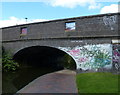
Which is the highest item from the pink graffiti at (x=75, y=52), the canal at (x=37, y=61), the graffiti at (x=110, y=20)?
the graffiti at (x=110, y=20)

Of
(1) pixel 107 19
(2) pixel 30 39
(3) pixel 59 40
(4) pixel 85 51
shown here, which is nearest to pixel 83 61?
(4) pixel 85 51

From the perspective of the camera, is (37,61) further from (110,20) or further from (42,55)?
(110,20)

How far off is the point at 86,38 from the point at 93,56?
2.10m

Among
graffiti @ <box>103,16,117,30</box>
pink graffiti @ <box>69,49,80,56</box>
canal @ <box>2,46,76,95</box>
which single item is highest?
graffiti @ <box>103,16,117,30</box>

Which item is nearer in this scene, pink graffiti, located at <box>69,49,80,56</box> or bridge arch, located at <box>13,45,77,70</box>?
pink graffiti, located at <box>69,49,80,56</box>

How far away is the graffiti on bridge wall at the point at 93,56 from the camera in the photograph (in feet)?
47.7

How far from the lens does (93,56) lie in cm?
1516

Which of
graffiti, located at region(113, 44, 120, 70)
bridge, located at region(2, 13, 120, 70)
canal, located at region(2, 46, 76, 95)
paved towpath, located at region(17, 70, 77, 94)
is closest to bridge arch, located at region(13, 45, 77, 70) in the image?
canal, located at region(2, 46, 76, 95)

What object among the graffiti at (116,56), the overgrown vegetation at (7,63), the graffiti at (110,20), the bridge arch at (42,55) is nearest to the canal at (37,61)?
the bridge arch at (42,55)

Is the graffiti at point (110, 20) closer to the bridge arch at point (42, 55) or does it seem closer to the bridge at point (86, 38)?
the bridge at point (86, 38)

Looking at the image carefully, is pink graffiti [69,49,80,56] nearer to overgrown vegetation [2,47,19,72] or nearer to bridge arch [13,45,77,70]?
bridge arch [13,45,77,70]

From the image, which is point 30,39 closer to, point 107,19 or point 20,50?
point 20,50

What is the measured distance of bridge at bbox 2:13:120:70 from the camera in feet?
47.6

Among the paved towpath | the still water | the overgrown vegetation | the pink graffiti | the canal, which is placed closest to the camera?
the paved towpath
